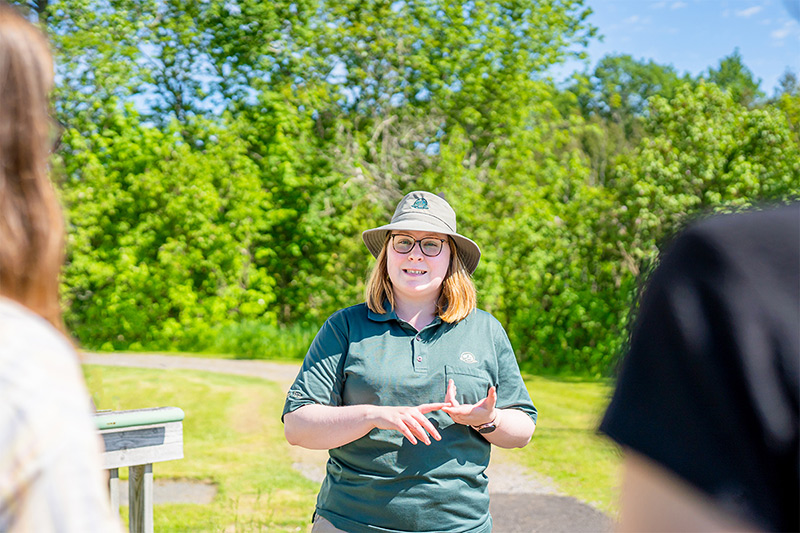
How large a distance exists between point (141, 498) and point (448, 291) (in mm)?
1815

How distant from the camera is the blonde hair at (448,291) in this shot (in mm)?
2867

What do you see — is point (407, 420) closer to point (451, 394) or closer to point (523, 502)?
point (451, 394)

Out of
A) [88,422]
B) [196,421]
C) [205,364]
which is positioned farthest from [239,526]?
[205,364]

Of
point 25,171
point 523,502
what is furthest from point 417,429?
point 523,502

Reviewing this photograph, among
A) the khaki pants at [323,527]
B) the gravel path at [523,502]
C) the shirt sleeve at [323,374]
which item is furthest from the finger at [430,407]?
the gravel path at [523,502]

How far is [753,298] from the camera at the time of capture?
0.53m

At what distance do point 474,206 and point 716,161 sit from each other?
3994mm

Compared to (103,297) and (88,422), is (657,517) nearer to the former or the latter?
(88,422)

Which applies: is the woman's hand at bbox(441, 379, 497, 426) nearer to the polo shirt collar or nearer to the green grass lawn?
the polo shirt collar

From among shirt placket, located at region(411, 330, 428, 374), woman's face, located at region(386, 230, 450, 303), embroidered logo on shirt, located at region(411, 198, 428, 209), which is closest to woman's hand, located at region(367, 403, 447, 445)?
shirt placket, located at region(411, 330, 428, 374)

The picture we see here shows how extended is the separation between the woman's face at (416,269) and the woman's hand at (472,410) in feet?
1.73

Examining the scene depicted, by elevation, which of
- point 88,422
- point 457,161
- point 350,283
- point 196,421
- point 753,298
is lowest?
point 196,421

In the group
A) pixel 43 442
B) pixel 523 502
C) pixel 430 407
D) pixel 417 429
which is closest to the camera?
pixel 43 442

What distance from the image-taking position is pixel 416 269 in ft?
9.72
